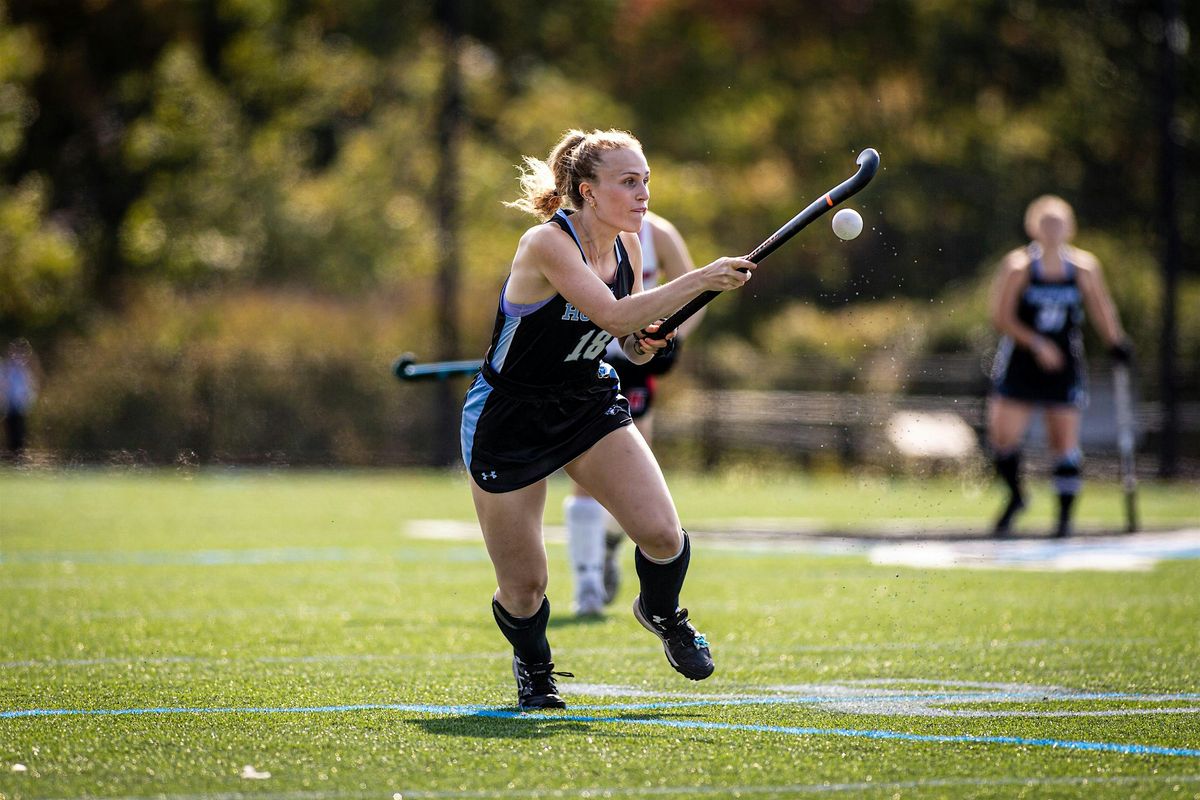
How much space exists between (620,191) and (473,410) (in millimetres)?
878

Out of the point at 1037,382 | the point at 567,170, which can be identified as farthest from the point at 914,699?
the point at 1037,382

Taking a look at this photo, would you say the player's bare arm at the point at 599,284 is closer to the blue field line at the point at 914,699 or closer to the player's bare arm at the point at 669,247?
the blue field line at the point at 914,699

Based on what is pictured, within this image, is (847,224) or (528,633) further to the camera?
(528,633)

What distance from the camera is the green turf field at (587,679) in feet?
14.4

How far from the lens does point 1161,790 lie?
4215 millimetres

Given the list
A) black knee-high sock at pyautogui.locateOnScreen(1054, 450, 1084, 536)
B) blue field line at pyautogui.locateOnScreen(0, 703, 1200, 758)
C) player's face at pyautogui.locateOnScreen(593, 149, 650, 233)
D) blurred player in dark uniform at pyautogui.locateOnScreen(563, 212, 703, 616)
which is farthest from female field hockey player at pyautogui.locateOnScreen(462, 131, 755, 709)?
black knee-high sock at pyautogui.locateOnScreen(1054, 450, 1084, 536)

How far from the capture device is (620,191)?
5.53 m

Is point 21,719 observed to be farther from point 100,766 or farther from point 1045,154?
point 1045,154

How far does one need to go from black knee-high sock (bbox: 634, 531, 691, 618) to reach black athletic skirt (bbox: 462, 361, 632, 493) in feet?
1.43

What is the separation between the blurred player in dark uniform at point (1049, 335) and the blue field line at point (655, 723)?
6.93 meters

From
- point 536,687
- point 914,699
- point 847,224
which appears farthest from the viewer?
point 914,699

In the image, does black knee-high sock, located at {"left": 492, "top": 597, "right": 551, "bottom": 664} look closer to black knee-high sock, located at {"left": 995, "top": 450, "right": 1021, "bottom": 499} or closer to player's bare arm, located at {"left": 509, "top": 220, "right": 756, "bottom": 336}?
player's bare arm, located at {"left": 509, "top": 220, "right": 756, "bottom": 336}

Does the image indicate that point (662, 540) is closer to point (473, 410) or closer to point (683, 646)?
point (683, 646)

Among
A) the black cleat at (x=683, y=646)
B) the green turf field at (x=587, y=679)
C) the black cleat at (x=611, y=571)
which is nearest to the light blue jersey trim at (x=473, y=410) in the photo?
the black cleat at (x=683, y=646)
